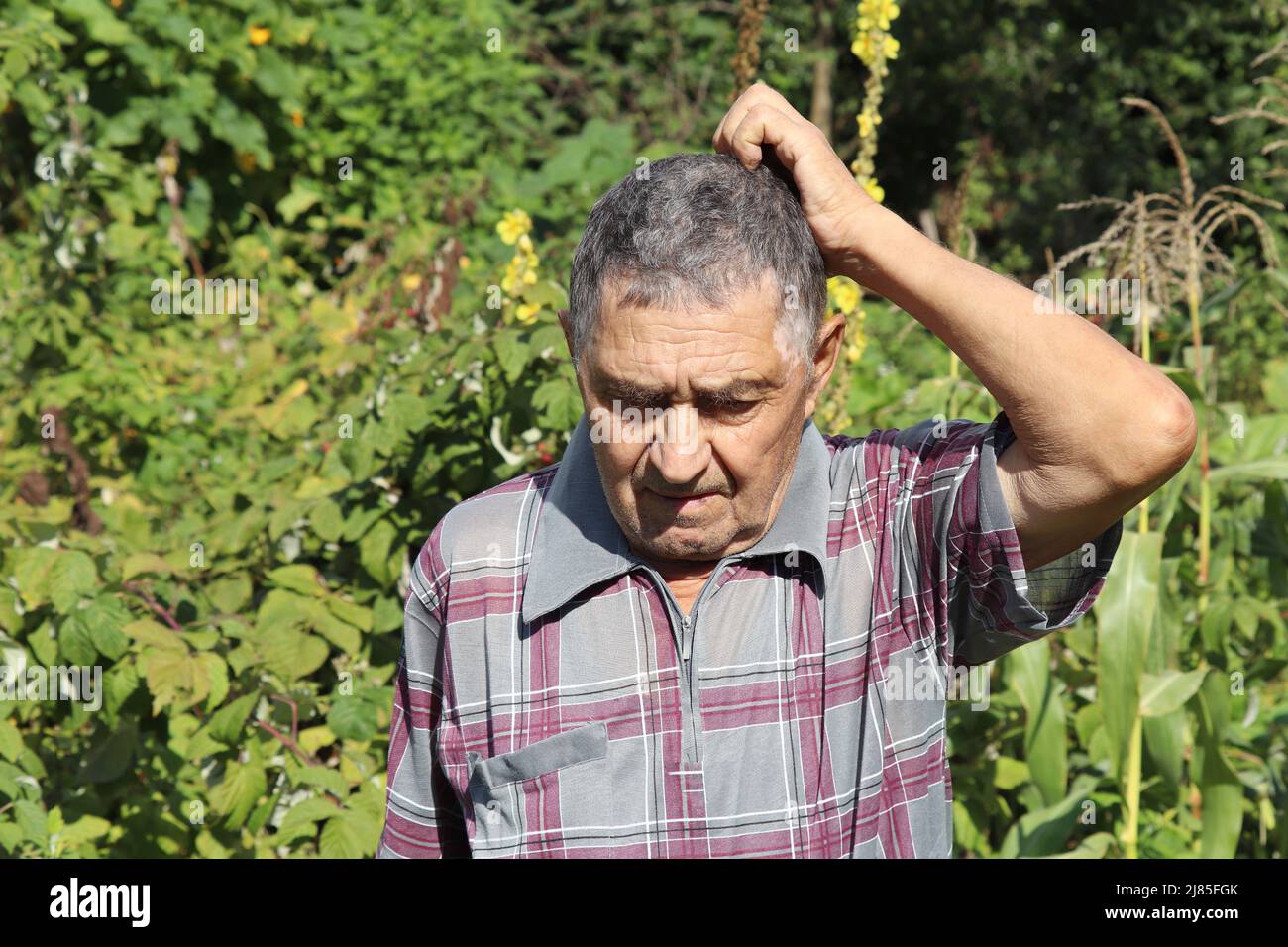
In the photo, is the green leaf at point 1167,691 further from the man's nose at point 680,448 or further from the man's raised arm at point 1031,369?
the man's nose at point 680,448

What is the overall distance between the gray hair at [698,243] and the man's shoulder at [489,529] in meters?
0.28

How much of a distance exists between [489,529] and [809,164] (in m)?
0.62

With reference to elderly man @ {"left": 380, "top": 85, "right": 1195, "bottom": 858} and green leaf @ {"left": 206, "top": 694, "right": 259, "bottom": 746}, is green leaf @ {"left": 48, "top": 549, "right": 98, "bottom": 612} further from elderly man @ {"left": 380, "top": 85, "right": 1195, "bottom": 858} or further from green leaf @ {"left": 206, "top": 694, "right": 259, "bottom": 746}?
elderly man @ {"left": 380, "top": 85, "right": 1195, "bottom": 858}

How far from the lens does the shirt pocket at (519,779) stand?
1587 millimetres

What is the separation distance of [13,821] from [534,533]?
1.24 meters

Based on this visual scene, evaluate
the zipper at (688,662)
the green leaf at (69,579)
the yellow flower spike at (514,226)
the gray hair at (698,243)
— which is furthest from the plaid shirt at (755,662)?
the yellow flower spike at (514,226)

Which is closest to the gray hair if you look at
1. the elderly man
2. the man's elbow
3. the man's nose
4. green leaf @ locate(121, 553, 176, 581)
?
the elderly man

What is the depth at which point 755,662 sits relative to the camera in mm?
1607

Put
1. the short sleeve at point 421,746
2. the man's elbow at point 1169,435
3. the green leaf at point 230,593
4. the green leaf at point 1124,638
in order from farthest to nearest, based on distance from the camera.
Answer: the green leaf at point 230,593 < the green leaf at point 1124,638 < the short sleeve at point 421,746 < the man's elbow at point 1169,435

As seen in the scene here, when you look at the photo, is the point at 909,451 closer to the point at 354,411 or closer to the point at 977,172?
the point at 354,411

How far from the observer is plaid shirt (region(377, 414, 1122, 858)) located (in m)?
1.57

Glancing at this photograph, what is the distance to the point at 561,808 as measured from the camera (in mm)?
1580

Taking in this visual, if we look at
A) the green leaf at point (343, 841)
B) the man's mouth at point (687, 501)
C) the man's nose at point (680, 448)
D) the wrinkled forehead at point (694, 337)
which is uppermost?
the wrinkled forehead at point (694, 337)
